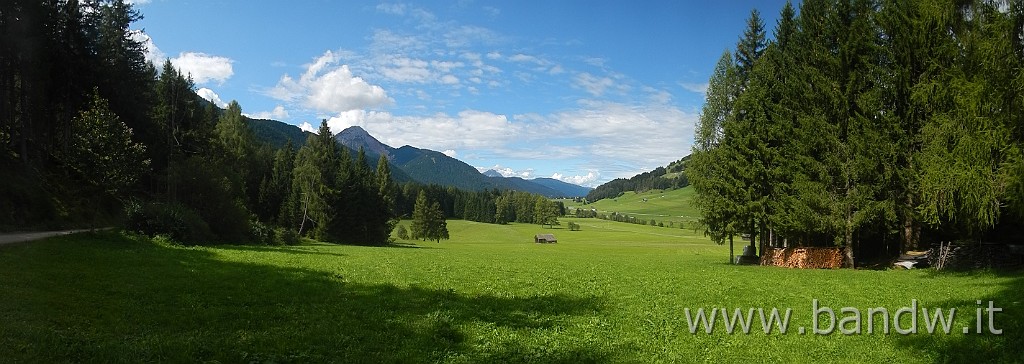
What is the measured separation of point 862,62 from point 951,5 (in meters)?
4.69

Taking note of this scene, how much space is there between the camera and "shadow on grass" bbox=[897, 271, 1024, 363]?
8.98 m

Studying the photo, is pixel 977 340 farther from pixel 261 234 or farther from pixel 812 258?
pixel 261 234

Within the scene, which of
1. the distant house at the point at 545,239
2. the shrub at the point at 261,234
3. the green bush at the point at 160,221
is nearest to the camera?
the green bush at the point at 160,221

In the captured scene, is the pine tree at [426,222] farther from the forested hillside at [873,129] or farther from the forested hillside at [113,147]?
the forested hillside at [873,129]

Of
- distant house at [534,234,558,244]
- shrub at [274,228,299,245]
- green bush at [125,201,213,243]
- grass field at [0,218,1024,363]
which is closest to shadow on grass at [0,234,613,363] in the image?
grass field at [0,218,1024,363]

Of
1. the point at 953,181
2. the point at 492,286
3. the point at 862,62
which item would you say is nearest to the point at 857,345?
the point at 492,286

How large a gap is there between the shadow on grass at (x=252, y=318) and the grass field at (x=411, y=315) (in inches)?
1.6

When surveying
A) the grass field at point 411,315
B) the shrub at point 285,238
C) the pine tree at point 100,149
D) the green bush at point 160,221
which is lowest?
the shrub at point 285,238

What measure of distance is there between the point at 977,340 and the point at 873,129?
20.5 meters

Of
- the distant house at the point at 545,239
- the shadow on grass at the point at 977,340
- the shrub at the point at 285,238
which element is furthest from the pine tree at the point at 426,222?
the shadow on grass at the point at 977,340

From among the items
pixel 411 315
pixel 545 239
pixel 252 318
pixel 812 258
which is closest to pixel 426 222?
pixel 545 239

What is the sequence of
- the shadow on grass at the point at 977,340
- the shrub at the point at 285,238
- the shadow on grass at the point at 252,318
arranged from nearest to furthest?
the shadow on grass at the point at 252,318 < the shadow on grass at the point at 977,340 < the shrub at the point at 285,238

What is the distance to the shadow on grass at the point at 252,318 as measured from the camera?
816 centimetres

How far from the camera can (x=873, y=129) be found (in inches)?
1049
